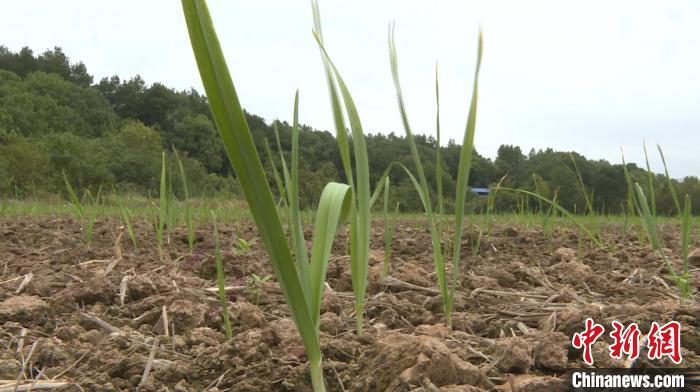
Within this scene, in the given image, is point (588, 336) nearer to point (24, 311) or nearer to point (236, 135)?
point (236, 135)

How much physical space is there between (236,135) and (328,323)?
638mm

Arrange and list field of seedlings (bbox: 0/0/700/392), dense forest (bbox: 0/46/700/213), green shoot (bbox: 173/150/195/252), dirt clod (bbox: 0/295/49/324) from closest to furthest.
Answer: field of seedlings (bbox: 0/0/700/392)
dirt clod (bbox: 0/295/49/324)
green shoot (bbox: 173/150/195/252)
dense forest (bbox: 0/46/700/213)

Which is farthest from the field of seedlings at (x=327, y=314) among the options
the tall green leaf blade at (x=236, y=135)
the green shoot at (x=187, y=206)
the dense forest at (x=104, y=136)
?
the dense forest at (x=104, y=136)

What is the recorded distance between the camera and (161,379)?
2.94 feet

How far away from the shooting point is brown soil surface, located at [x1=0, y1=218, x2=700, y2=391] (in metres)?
0.87

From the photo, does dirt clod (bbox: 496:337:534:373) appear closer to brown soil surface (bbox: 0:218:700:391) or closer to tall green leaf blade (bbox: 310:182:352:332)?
brown soil surface (bbox: 0:218:700:391)

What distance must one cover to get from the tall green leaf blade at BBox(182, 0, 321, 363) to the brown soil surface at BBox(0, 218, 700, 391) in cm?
26

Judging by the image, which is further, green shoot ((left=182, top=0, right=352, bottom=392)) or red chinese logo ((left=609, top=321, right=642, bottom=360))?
red chinese logo ((left=609, top=321, right=642, bottom=360))

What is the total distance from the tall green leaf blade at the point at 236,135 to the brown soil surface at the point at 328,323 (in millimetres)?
265

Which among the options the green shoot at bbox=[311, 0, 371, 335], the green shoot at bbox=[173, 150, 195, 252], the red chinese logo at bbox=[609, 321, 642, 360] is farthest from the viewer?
the green shoot at bbox=[173, 150, 195, 252]

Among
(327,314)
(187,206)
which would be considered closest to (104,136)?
(187,206)

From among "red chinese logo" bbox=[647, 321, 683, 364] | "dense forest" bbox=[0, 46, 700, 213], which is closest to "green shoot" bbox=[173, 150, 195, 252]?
"red chinese logo" bbox=[647, 321, 683, 364]

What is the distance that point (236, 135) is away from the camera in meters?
0.59

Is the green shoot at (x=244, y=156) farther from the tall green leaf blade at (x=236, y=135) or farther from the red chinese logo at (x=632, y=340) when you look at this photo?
the red chinese logo at (x=632, y=340)
